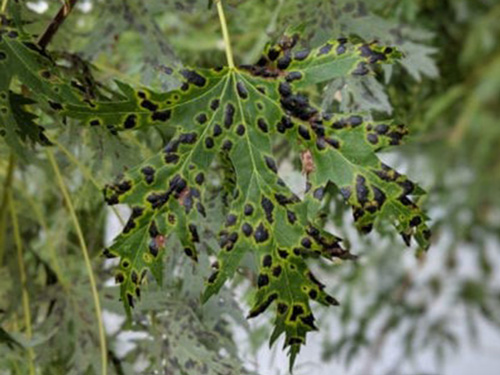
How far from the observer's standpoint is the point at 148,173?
15.7 inches

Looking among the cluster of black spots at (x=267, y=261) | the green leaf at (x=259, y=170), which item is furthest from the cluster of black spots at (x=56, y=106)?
the cluster of black spots at (x=267, y=261)

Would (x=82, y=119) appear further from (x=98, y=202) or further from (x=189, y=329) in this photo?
(x=98, y=202)

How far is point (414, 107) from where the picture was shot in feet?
2.91

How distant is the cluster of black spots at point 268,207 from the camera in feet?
1.30

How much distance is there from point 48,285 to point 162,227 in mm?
359

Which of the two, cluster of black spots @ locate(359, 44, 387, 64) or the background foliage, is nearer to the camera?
cluster of black spots @ locate(359, 44, 387, 64)

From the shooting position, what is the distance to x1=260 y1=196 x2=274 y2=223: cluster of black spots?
0.39 metres

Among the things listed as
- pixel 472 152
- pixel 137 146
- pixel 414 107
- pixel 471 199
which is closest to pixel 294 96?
pixel 137 146

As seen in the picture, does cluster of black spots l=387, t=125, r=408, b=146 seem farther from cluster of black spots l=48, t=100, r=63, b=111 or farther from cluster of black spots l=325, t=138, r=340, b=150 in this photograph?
cluster of black spots l=48, t=100, r=63, b=111

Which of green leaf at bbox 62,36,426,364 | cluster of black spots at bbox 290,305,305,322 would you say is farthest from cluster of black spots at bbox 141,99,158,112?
cluster of black spots at bbox 290,305,305,322

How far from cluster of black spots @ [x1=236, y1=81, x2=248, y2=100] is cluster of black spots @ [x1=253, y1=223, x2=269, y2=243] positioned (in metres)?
0.06

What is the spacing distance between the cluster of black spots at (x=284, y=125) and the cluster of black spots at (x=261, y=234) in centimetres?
4

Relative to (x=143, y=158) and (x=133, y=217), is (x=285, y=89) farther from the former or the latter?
(x=143, y=158)

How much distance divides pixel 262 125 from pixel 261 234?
0.05 m
